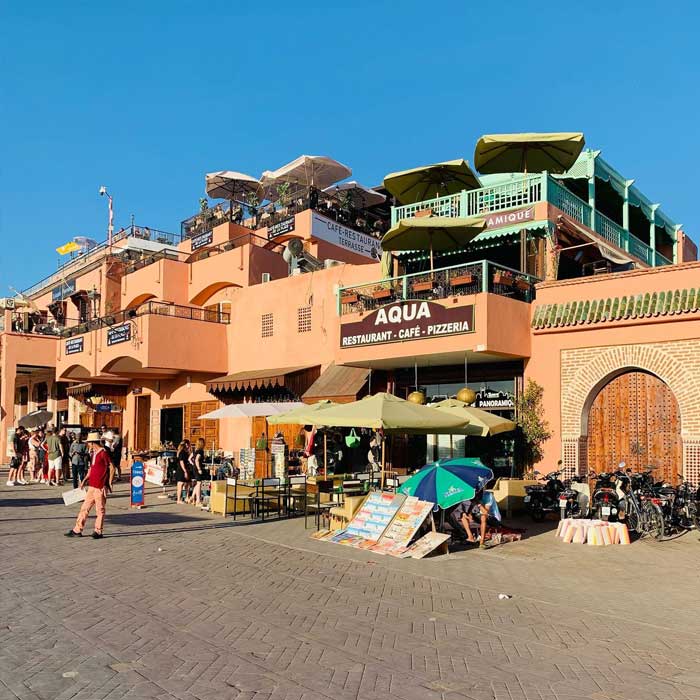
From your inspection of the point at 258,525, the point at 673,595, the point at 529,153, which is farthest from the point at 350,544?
the point at 529,153

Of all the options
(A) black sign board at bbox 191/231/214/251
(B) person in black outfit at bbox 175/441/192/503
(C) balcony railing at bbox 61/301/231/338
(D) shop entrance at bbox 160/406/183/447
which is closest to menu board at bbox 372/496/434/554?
(B) person in black outfit at bbox 175/441/192/503

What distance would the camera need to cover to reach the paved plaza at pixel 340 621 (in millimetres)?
5523

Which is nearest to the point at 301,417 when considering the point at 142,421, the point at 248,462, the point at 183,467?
the point at 183,467

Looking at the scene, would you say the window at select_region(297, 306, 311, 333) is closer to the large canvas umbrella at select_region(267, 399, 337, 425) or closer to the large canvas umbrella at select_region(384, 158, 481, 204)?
the large canvas umbrella at select_region(384, 158, 481, 204)

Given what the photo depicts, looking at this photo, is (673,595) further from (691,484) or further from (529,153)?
(529,153)

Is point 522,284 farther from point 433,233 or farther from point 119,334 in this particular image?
point 119,334

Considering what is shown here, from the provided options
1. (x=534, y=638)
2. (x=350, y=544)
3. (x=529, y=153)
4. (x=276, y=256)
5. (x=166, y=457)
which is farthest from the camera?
(x=276, y=256)

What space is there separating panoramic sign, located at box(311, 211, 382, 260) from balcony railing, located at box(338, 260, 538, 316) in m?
9.62

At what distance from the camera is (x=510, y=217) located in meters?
18.0

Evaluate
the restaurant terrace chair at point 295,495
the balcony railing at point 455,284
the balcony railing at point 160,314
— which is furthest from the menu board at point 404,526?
the balcony railing at point 160,314

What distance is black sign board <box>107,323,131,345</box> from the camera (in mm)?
25906

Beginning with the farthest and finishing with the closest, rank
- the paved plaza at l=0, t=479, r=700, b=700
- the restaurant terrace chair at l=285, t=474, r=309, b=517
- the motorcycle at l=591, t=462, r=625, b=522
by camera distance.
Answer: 1. the restaurant terrace chair at l=285, t=474, r=309, b=517
2. the motorcycle at l=591, t=462, r=625, b=522
3. the paved plaza at l=0, t=479, r=700, b=700

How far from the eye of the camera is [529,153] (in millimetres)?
19500

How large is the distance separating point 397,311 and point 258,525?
6227 millimetres
